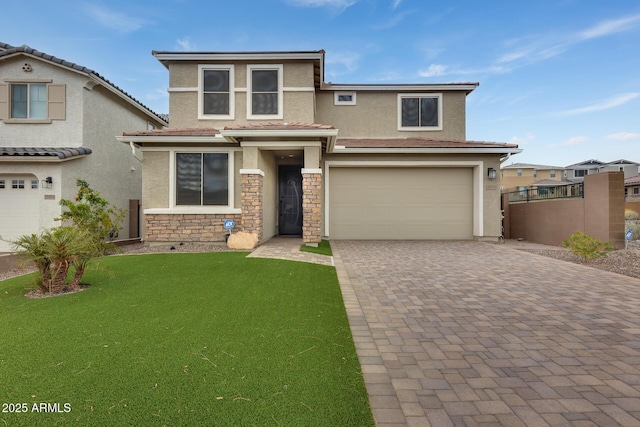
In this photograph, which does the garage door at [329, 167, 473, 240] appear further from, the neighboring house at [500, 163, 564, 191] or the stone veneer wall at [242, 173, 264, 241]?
the neighboring house at [500, 163, 564, 191]

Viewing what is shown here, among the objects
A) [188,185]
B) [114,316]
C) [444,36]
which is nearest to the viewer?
[114,316]

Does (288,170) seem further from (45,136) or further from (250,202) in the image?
(45,136)

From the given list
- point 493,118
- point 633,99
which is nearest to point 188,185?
point 493,118

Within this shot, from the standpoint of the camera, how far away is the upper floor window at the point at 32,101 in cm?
1055

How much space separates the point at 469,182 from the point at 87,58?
19.0 meters

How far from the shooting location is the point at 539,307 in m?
4.25

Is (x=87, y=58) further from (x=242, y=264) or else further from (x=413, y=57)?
(x=413, y=57)

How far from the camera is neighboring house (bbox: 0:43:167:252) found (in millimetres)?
9922

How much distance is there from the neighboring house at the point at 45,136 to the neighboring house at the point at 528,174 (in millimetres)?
43230

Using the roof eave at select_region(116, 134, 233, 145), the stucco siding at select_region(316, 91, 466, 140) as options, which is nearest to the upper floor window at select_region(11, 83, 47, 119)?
the roof eave at select_region(116, 134, 233, 145)

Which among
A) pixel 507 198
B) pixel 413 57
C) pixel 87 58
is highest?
pixel 413 57

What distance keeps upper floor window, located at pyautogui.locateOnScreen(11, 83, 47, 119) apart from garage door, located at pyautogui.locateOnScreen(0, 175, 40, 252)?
7.51 ft

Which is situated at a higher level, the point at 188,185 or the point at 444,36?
the point at 444,36

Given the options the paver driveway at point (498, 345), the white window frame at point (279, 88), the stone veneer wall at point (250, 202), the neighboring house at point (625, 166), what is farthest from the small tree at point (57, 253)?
the neighboring house at point (625, 166)
